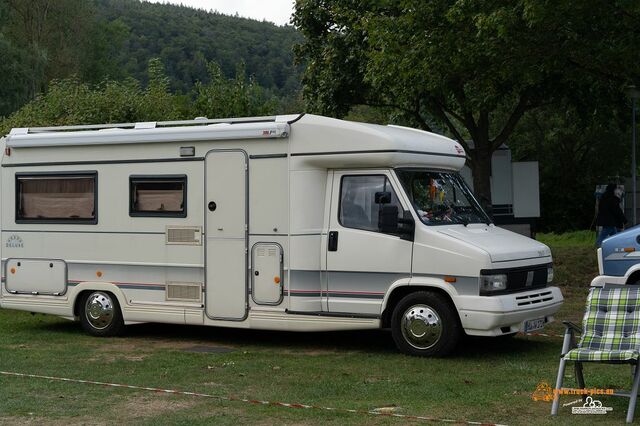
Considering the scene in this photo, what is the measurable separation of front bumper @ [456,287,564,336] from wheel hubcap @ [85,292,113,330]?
4.85 m

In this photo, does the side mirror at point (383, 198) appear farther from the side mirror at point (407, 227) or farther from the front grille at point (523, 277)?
the front grille at point (523, 277)

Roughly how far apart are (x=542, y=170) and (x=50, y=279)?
29.1m

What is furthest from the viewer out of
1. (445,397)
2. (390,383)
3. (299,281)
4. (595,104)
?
(595,104)

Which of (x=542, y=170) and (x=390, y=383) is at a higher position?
(x=542, y=170)

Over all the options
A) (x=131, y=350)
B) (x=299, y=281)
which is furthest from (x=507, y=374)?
(x=131, y=350)

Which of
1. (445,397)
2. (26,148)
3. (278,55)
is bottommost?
(445,397)

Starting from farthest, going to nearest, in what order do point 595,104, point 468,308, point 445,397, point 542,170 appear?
point 542,170
point 595,104
point 468,308
point 445,397

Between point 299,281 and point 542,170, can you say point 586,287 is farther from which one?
point 542,170

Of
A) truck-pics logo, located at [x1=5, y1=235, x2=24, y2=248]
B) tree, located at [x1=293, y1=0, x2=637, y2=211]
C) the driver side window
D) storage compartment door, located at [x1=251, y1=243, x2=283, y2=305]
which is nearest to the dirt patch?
storage compartment door, located at [x1=251, y1=243, x2=283, y2=305]

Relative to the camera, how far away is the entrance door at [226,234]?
476 inches

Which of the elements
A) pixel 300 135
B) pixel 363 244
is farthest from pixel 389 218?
pixel 300 135

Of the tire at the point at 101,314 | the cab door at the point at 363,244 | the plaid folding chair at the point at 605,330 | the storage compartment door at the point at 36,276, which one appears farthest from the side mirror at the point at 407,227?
the storage compartment door at the point at 36,276

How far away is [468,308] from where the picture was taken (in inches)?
422

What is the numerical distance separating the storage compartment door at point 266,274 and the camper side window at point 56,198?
252 centimetres
